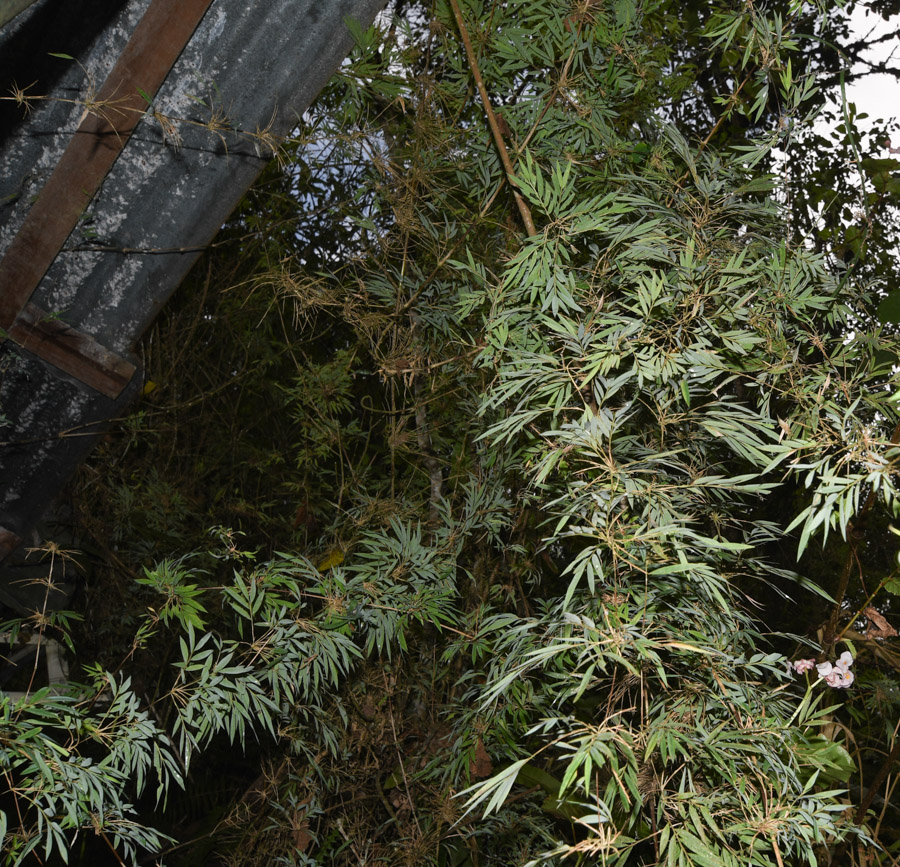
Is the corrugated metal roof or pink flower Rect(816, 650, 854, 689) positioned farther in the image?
the corrugated metal roof

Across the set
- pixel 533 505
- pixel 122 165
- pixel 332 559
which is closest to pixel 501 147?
pixel 533 505

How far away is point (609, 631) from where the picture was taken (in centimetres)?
85

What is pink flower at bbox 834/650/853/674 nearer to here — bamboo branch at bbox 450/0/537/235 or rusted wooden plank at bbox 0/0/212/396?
bamboo branch at bbox 450/0/537/235

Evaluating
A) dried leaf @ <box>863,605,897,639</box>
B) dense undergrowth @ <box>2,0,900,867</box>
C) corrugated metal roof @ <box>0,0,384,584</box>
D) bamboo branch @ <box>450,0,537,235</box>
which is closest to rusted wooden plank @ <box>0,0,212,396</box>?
corrugated metal roof @ <box>0,0,384,584</box>

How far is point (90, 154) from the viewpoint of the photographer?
180cm

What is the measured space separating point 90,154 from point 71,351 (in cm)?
46

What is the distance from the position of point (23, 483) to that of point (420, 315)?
3.79ft

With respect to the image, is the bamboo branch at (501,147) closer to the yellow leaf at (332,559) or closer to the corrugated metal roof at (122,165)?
the corrugated metal roof at (122,165)

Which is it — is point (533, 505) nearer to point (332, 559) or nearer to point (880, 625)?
point (332, 559)

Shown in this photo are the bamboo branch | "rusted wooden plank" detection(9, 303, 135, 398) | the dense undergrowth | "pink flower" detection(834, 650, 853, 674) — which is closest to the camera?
the dense undergrowth

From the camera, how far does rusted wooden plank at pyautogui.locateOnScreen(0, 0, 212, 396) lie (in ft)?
5.64

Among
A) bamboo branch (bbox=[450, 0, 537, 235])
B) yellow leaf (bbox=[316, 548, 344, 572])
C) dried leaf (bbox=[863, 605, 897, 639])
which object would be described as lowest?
yellow leaf (bbox=[316, 548, 344, 572])

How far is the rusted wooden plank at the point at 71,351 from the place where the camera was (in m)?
1.90

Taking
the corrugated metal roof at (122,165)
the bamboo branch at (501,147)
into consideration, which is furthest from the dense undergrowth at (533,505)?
the corrugated metal roof at (122,165)
